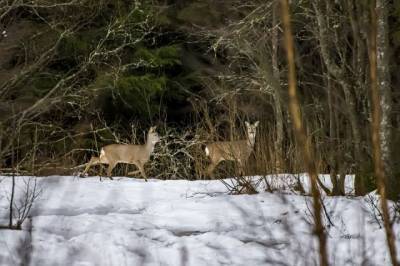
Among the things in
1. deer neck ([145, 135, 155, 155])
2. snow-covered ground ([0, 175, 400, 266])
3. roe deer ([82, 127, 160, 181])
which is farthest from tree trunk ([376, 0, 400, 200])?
deer neck ([145, 135, 155, 155])

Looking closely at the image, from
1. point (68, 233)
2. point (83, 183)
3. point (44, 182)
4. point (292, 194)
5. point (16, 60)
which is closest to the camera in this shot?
point (68, 233)

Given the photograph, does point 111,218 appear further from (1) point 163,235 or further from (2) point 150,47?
(2) point 150,47

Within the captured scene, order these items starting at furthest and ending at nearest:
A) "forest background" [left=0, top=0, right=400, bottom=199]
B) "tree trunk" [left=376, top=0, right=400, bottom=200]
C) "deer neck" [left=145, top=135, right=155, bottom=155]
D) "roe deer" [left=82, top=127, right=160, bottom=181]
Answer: "deer neck" [left=145, top=135, right=155, bottom=155], "roe deer" [left=82, top=127, right=160, bottom=181], "forest background" [left=0, top=0, right=400, bottom=199], "tree trunk" [left=376, top=0, right=400, bottom=200]

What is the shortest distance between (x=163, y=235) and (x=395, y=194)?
79.7 inches

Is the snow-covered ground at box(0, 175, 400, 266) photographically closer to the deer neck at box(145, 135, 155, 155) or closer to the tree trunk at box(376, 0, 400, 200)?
the tree trunk at box(376, 0, 400, 200)

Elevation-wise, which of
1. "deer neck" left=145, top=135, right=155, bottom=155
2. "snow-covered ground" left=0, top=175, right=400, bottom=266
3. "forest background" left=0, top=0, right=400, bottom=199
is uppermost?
"forest background" left=0, top=0, right=400, bottom=199

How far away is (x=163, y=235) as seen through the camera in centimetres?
538

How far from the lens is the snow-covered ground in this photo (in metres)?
4.71

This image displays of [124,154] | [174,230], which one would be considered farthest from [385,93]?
[124,154]

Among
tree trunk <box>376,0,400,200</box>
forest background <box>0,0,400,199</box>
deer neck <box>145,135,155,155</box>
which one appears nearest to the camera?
tree trunk <box>376,0,400,200</box>

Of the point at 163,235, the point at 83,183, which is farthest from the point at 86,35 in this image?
the point at 163,235

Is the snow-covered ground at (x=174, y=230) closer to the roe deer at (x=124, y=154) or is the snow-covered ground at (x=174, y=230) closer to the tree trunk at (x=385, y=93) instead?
the tree trunk at (x=385, y=93)

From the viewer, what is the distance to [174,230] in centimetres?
561

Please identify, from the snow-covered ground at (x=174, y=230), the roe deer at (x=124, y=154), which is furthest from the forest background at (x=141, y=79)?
the snow-covered ground at (x=174, y=230)
